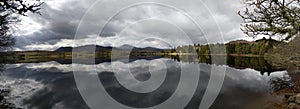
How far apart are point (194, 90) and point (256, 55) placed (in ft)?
295

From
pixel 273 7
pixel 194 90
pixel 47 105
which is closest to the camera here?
pixel 273 7

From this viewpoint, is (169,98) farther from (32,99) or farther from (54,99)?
(32,99)

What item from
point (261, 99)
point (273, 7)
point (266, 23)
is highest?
point (273, 7)

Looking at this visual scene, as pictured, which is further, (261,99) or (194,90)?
(194,90)

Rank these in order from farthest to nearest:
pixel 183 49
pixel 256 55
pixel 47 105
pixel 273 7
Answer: pixel 183 49
pixel 256 55
pixel 47 105
pixel 273 7

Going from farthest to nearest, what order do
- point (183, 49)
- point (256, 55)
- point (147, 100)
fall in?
point (183, 49), point (256, 55), point (147, 100)

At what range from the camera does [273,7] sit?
37.8 ft

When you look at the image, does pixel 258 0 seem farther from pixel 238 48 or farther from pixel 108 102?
pixel 238 48

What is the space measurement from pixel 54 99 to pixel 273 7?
51.6ft

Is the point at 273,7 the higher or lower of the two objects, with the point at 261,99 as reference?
higher

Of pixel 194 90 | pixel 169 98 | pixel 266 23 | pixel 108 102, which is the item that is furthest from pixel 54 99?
pixel 266 23

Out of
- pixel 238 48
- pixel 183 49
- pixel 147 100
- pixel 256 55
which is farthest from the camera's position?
pixel 183 49

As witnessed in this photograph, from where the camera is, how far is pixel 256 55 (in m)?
101

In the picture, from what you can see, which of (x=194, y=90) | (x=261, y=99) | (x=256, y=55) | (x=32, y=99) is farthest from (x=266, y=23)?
(x=256, y=55)
